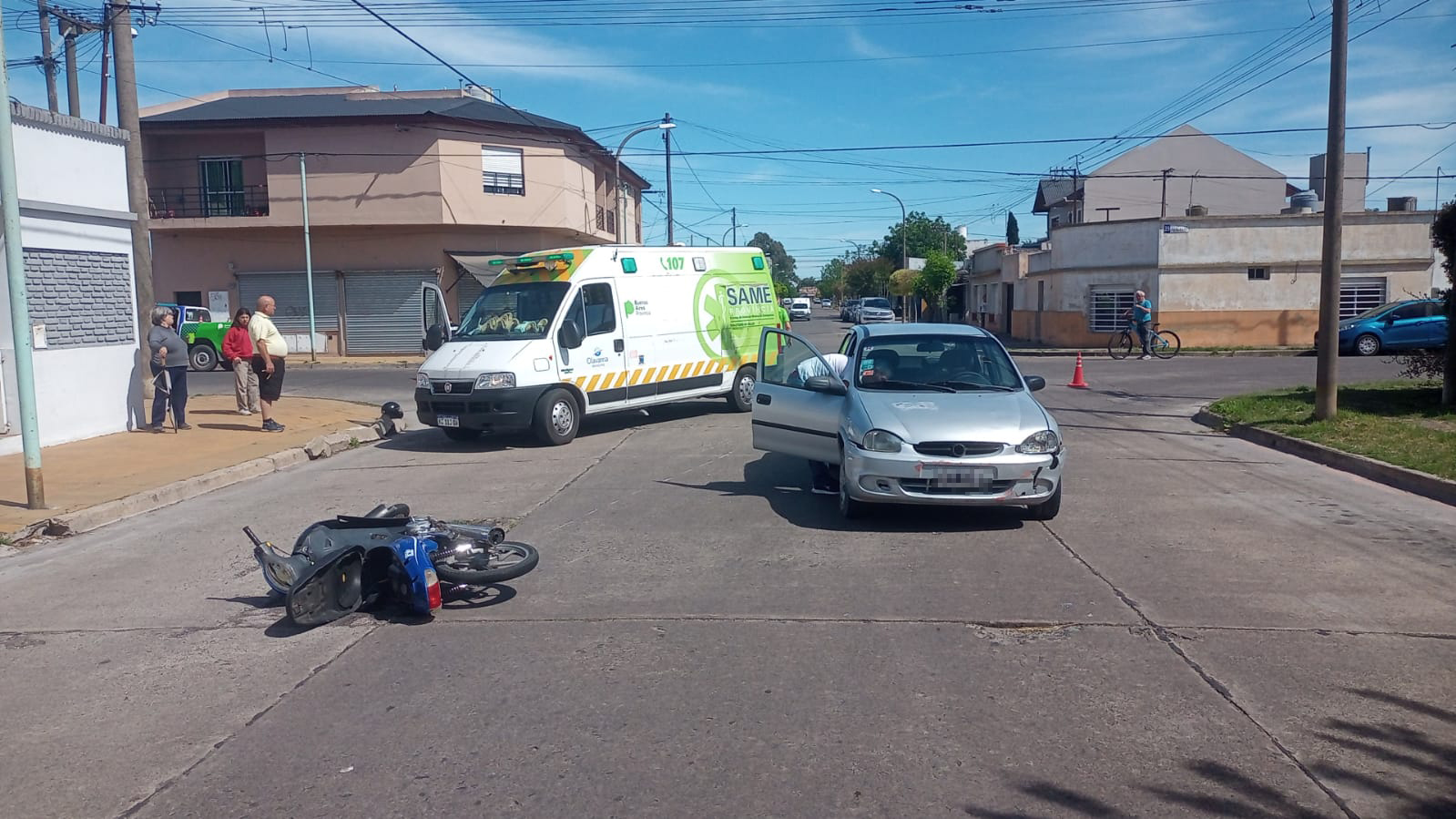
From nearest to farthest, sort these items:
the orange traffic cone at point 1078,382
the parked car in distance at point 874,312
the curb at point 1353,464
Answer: the curb at point 1353,464
the orange traffic cone at point 1078,382
the parked car in distance at point 874,312

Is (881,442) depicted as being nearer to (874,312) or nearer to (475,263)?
(475,263)

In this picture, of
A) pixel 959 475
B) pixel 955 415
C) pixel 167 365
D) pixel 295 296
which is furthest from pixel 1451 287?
pixel 295 296

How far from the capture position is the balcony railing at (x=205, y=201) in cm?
3462

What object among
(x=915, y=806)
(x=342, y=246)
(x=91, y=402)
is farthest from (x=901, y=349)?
(x=342, y=246)

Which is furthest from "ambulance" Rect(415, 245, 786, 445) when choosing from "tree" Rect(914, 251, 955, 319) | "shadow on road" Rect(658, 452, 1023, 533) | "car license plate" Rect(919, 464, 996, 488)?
"tree" Rect(914, 251, 955, 319)

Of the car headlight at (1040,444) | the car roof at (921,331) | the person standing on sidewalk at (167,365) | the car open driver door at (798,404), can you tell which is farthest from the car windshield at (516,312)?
the car headlight at (1040,444)

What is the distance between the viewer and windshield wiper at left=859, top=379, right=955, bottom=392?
Answer: 9.23 meters

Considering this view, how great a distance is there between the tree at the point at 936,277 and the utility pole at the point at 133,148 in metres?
39.4

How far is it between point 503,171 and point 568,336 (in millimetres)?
22287

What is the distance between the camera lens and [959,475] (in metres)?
8.03

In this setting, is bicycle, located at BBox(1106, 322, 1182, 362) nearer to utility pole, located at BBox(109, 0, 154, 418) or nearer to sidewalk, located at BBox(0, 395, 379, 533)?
sidewalk, located at BBox(0, 395, 379, 533)

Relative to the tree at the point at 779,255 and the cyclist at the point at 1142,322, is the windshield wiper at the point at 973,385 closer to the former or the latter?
the cyclist at the point at 1142,322

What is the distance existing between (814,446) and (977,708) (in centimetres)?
479

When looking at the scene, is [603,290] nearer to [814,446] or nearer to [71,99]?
[814,446]
